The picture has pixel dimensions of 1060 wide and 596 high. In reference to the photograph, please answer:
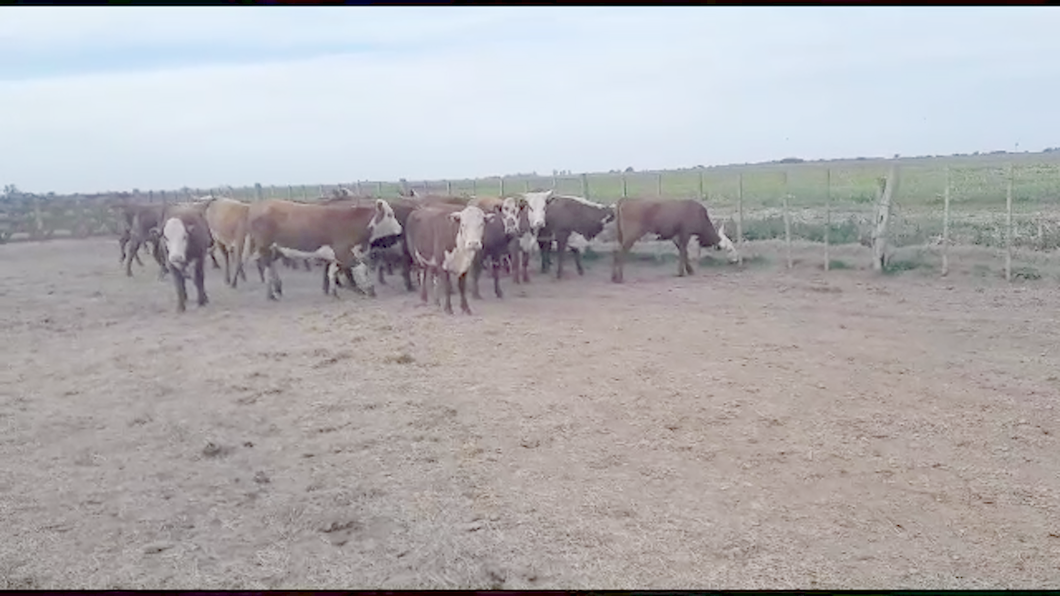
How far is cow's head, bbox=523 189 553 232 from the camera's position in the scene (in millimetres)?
15062

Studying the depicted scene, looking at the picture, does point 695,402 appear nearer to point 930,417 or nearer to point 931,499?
point 930,417

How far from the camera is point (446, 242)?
12586 mm

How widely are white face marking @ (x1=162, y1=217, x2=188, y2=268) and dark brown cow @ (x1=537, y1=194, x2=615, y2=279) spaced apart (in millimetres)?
5682

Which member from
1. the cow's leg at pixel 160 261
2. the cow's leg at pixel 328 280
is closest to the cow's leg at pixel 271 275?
the cow's leg at pixel 328 280

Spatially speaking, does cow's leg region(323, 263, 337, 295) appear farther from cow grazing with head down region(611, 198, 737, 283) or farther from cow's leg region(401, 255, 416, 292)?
cow grazing with head down region(611, 198, 737, 283)

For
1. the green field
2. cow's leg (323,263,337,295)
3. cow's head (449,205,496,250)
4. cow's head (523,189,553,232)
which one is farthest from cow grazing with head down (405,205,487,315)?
the green field

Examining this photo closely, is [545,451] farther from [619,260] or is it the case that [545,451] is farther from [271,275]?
[619,260]

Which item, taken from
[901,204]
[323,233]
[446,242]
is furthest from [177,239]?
[901,204]

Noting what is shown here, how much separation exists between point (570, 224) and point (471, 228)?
13.9 ft

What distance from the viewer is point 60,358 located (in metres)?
10.0

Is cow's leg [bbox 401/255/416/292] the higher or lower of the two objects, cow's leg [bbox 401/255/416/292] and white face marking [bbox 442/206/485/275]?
the lower

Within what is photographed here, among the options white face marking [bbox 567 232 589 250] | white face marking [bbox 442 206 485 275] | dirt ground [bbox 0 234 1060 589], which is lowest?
dirt ground [bbox 0 234 1060 589]

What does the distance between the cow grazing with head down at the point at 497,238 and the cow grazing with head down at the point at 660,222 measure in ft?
7.09

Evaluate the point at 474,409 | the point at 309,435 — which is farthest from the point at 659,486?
the point at 309,435
